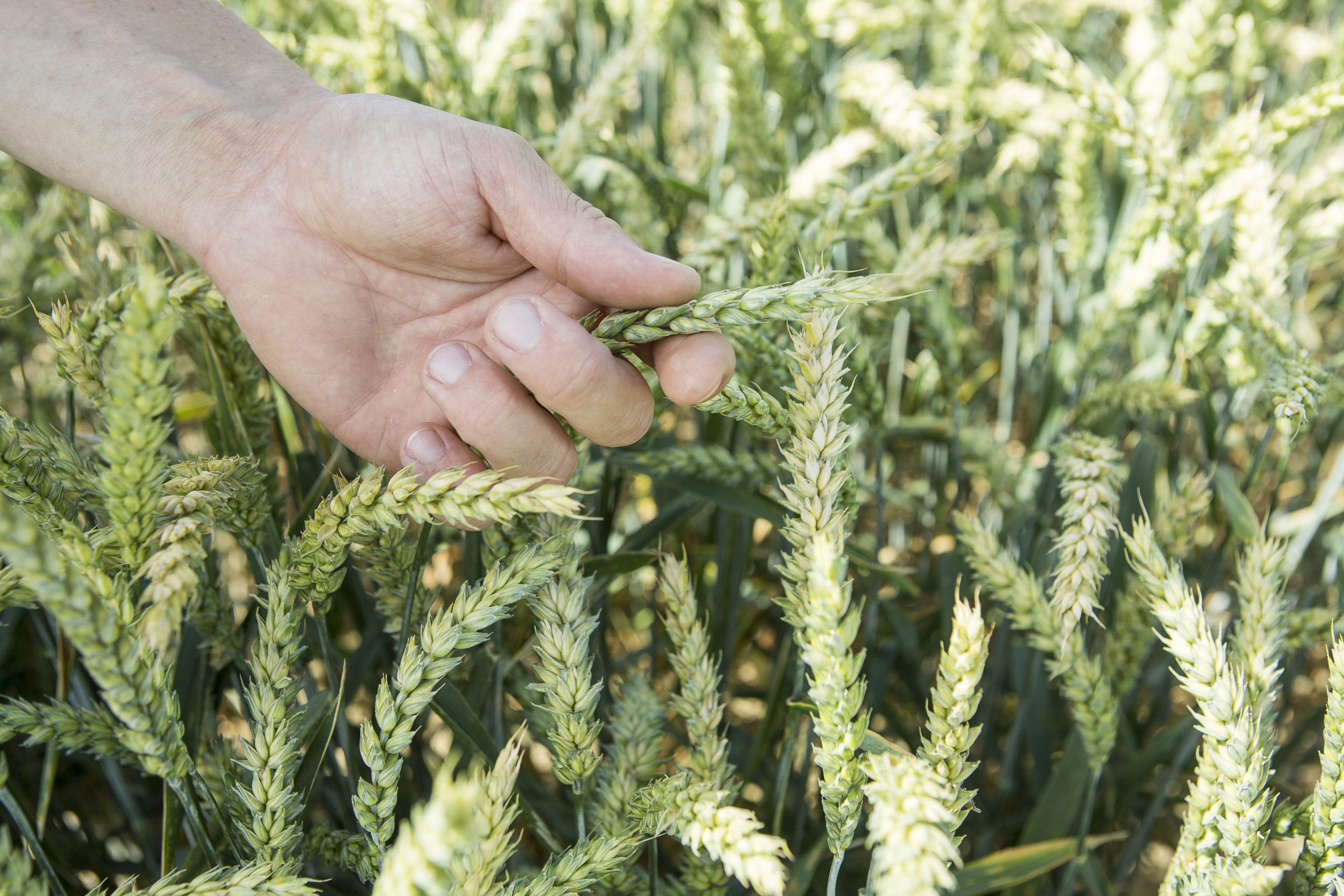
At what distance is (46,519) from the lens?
62cm

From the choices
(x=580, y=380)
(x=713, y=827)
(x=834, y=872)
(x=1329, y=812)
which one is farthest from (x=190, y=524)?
(x=1329, y=812)

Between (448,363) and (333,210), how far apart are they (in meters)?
0.23

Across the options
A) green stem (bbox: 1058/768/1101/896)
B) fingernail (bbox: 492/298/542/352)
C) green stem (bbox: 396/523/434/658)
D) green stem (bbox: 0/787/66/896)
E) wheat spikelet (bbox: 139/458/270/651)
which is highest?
fingernail (bbox: 492/298/542/352)

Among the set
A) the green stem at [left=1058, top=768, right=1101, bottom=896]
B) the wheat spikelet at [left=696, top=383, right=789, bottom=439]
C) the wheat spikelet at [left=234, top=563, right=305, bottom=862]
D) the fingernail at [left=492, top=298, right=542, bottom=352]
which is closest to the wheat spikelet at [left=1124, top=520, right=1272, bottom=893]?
the green stem at [left=1058, top=768, right=1101, bottom=896]

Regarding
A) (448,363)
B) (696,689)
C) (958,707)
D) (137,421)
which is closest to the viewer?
(137,421)

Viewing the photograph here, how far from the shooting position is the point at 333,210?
→ 874mm

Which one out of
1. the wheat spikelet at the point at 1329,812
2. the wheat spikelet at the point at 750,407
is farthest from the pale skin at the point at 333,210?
the wheat spikelet at the point at 1329,812

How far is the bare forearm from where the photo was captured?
889 mm

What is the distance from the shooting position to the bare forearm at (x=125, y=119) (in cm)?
89

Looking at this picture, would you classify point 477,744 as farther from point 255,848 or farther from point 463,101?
point 463,101

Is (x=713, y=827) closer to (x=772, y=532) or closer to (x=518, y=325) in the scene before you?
(x=518, y=325)

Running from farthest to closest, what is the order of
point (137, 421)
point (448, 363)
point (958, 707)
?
1. point (448, 363)
2. point (958, 707)
3. point (137, 421)

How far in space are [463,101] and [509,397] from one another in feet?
1.94

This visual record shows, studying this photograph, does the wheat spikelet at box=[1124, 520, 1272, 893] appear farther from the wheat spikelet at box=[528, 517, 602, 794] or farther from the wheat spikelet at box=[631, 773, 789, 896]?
the wheat spikelet at box=[528, 517, 602, 794]
